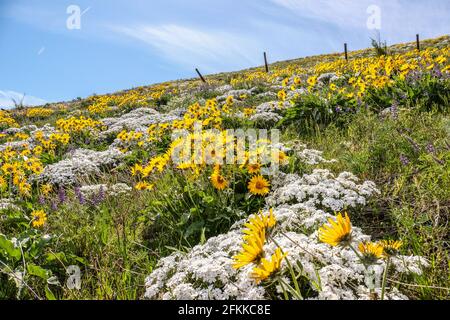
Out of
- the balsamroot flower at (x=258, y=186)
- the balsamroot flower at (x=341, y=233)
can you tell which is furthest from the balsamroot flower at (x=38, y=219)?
the balsamroot flower at (x=341, y=233)

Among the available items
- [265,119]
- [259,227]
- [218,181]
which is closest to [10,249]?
[218,181]

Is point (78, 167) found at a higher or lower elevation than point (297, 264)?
higher

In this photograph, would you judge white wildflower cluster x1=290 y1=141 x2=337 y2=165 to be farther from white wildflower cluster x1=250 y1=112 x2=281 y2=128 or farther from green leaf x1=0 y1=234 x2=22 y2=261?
green leaf x1=0 y1=234 x2=22 y2=261

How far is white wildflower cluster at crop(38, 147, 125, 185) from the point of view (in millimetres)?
6332

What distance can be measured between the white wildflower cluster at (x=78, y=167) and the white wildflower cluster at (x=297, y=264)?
3.89 m

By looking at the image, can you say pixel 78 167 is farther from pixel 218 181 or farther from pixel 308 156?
pixel 308 156

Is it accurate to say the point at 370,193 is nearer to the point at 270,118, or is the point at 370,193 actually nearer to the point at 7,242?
the point at 7,242

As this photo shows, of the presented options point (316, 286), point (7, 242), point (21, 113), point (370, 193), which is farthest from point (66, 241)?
point (21, 113)

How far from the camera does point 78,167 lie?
6.71 meters

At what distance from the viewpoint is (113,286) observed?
2.86m

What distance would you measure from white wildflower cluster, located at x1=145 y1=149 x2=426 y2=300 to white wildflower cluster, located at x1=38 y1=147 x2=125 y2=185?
3.89 m

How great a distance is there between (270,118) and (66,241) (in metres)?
4.43

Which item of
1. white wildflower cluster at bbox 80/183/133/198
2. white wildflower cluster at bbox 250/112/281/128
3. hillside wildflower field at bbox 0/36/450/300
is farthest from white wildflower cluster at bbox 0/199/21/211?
white wildflower cluster at bbox 250/112/281/128

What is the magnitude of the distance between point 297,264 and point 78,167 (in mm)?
5634
